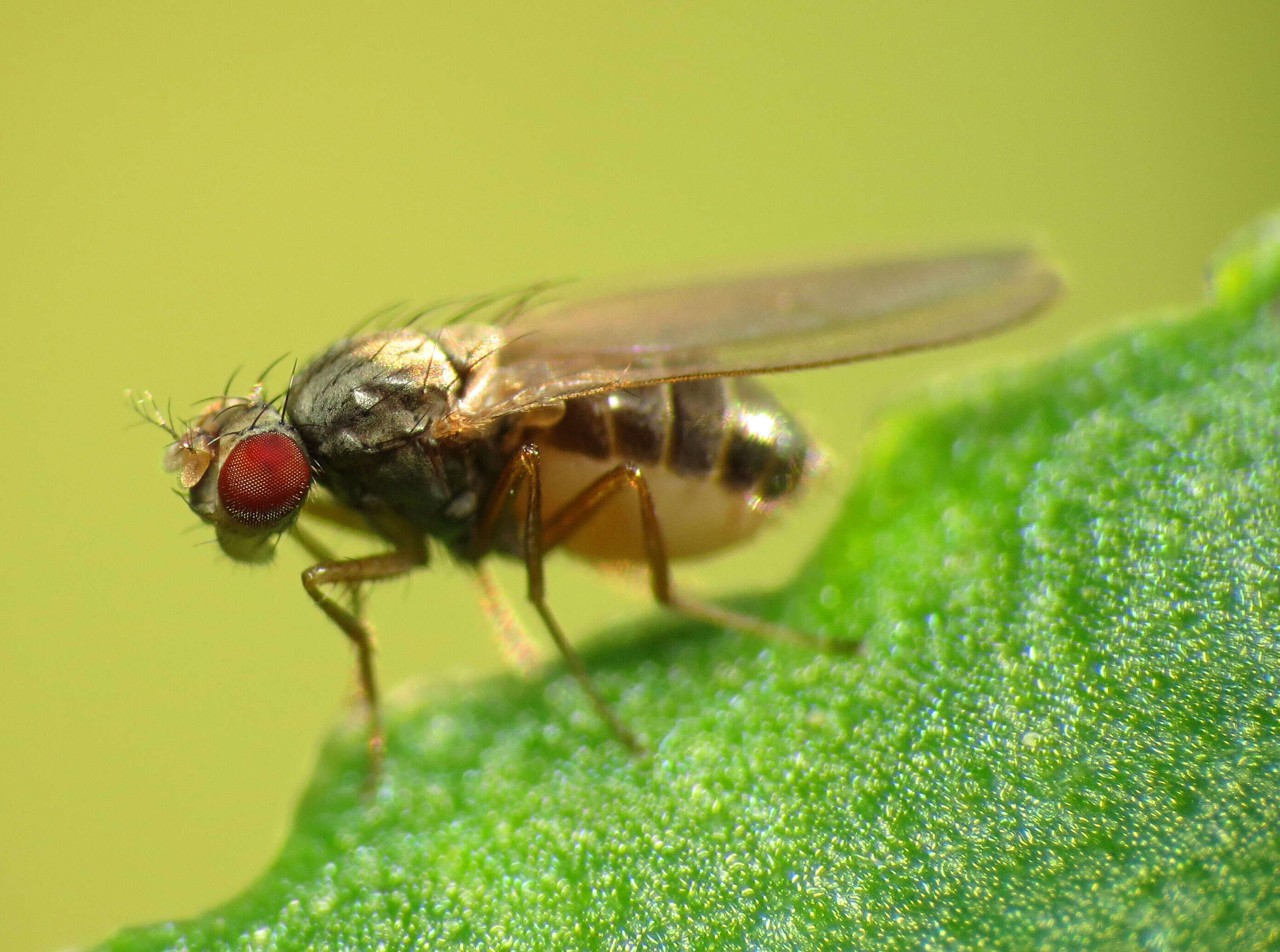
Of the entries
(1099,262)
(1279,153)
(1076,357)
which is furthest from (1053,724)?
(1279,153)

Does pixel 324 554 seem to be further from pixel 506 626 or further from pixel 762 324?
pixel 762 324

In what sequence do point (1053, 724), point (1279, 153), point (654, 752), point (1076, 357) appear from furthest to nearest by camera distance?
point (1279, 153)
point (1076, 357)
point (654, 752)
point (1053, 724)

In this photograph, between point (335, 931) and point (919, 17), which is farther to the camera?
point (919, 17)

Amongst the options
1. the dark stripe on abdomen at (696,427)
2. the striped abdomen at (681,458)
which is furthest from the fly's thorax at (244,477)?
the dark stripe on abdomen at (696,427)

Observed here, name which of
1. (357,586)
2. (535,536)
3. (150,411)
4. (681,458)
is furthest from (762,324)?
(150,411)

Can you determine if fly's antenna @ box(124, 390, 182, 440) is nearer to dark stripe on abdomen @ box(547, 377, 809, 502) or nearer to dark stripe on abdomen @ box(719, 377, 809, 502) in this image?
dark stripe on abdomen @ box(547, 377, 809, 502)

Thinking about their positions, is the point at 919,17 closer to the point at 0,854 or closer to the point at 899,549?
the point at 899,549
